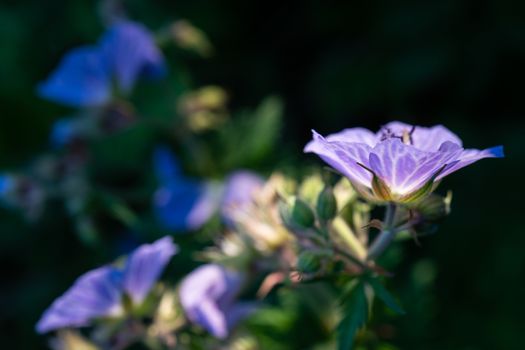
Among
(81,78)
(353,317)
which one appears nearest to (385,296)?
(353,317)

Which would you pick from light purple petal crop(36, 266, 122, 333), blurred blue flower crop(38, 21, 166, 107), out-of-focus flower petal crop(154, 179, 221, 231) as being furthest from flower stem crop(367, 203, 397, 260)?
blurred blue flower crop(38, 21, 166, 107)

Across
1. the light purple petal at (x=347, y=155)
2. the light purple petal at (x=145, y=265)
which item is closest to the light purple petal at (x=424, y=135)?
the light purple petal at (x=347, y=155)

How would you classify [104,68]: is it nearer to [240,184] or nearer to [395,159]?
[240,184]

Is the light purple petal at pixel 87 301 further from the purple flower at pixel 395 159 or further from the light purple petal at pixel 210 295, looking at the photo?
the purple flower at pixel 395 159

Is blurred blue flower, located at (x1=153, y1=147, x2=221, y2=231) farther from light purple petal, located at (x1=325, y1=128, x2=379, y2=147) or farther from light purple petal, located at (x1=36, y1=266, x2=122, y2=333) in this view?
light purple petal, located at (x1=325, y1=128, x2=379, y2=147)

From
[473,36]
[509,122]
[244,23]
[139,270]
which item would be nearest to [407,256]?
[509,122]

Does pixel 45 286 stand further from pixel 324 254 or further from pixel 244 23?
pixel 324 254

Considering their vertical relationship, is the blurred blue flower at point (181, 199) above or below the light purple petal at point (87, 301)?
above
